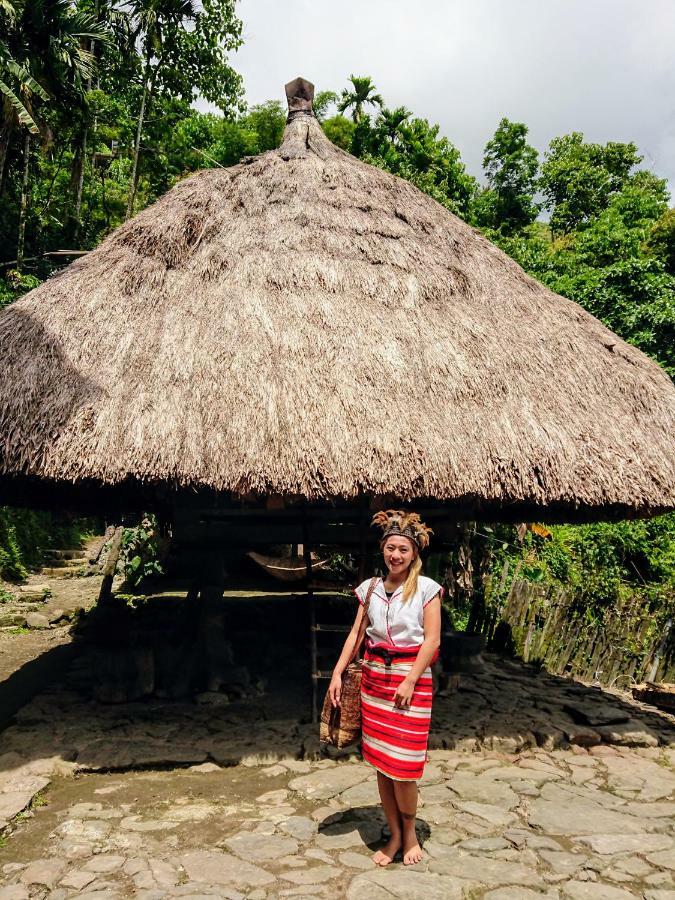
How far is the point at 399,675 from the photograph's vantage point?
3.11 m

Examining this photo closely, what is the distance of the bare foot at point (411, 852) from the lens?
3166mm

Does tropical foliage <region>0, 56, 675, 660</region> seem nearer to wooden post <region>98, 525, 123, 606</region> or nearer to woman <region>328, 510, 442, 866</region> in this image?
wooden post <region>98, 525, 123, 606</region>

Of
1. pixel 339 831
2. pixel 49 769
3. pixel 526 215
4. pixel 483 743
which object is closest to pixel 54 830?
pixel 49 769

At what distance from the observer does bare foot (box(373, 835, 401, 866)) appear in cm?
313

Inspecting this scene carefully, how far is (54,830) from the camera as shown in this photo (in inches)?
138

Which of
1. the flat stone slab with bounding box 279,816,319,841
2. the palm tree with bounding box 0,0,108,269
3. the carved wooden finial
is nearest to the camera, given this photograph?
the flat stone slab with bounding box 279,816,319,841

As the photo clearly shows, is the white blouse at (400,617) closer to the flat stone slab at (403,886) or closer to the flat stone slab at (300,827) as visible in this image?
the flat stone slab at (403,886)

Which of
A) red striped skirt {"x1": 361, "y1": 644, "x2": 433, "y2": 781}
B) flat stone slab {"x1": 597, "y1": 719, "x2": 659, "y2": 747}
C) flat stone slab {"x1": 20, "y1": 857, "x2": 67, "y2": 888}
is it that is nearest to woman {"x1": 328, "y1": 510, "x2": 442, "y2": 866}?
red striped skirt {"x1": 361, "y1": 644, "x2": 433, "y2": 781}

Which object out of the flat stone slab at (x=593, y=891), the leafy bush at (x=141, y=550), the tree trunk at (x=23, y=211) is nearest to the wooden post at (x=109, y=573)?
the leafy bush at (x=141, y=550)

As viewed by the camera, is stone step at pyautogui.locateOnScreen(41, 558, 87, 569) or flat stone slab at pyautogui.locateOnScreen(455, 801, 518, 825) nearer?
flat stone slab at pyautogui.locateOnScreen(455, 801, 518, 825)

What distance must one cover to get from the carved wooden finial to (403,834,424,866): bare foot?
24.9 ft

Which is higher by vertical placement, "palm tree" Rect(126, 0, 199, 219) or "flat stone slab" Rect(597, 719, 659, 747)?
"palm tree" Rect(126, 0, 199, 219)

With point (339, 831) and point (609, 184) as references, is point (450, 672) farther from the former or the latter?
point (609, 184)

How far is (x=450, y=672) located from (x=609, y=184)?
2244cm
